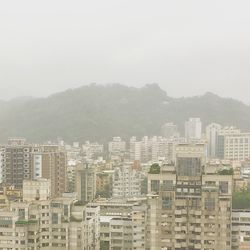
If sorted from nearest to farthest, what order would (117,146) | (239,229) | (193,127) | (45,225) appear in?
1. (239,229)
2. (45,225)
3. (117,146)
4. (193,127)

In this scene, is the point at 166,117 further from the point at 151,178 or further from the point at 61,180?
the point at 151,178

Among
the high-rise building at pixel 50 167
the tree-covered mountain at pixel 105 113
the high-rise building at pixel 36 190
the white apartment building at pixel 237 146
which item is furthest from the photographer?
the tree-covered mountain at pixel 105 113

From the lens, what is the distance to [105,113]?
3403 centimetres

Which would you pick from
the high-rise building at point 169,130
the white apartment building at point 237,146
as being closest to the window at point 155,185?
the white apartment building at point 237,146

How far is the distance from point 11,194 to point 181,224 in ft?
17.8

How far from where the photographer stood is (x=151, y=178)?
28.7ft

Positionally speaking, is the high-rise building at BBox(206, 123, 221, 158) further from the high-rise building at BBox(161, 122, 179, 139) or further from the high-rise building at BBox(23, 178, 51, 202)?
the high-rise building at BBox(23, 178, 51, 202)

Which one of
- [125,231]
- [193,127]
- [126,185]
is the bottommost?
[125,231]

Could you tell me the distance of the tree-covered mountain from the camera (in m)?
30.7

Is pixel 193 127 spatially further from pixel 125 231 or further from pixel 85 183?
pixel 125 231

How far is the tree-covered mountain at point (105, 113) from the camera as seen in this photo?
30734 millimetres

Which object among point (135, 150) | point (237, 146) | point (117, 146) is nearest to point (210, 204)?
point (237, 146)

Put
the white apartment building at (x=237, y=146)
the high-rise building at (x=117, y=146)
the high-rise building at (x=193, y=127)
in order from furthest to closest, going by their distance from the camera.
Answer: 1. the high-rise building at (x=193, y=127)
2. the high-rise building at (x=117, y=146)
3. the white apartment building at (x=237, y=146)

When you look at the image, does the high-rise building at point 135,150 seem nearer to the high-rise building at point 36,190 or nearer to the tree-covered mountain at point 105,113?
the tree-covered mountain at point 105,113
